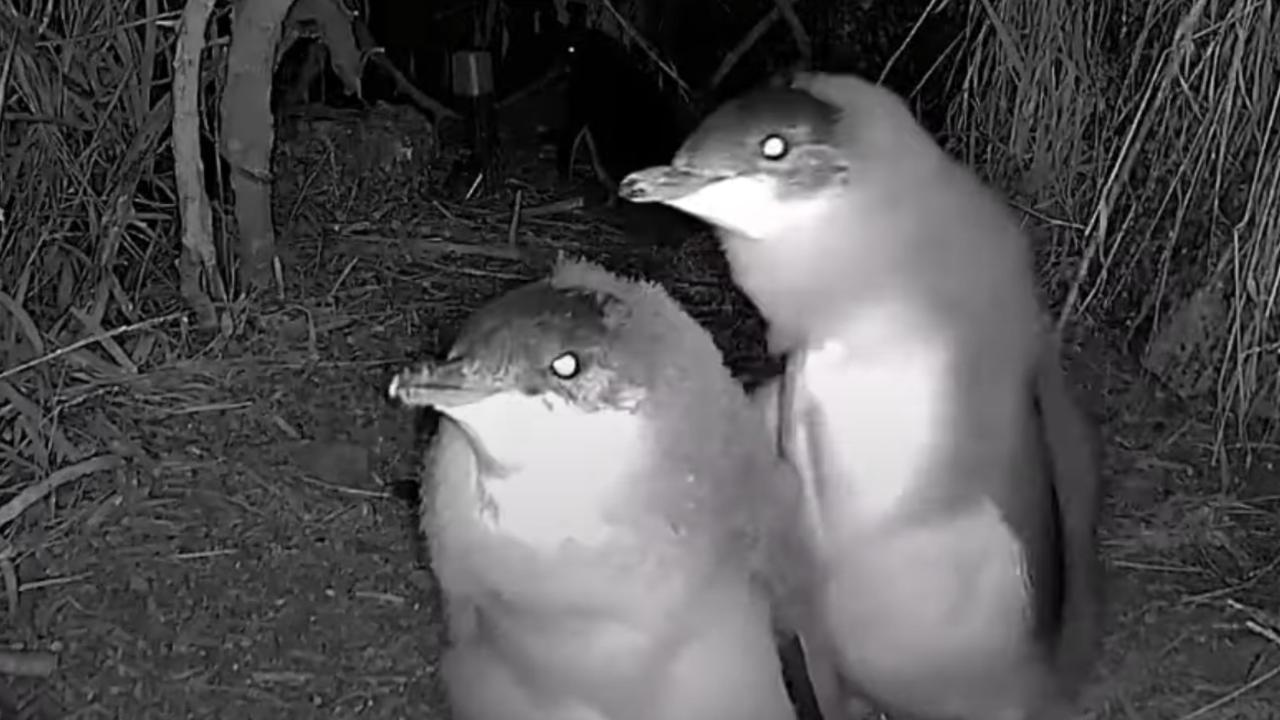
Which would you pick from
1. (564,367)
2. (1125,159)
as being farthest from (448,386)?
(1125,159)

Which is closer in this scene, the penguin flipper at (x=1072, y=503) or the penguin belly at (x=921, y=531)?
the penguin belly at (x=921, y=531)

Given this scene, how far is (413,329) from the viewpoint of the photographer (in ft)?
7.82

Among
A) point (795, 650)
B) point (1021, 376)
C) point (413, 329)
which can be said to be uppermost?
point (1021, 376)

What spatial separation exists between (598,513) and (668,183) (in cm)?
30

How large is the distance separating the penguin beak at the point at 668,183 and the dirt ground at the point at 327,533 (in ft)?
1.61

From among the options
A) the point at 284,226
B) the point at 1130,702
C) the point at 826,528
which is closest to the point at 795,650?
the point at 826,528

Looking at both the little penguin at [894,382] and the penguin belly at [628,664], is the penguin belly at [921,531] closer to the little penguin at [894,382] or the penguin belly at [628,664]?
the little penguin at [894,382]

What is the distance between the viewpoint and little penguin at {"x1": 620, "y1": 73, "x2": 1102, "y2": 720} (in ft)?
4.45

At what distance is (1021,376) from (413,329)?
1104 mm

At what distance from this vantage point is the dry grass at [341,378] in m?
1.72

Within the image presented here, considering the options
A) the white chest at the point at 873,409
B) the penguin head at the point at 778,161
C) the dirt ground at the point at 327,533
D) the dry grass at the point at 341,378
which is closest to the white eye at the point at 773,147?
the penguin head at the point at 778,161

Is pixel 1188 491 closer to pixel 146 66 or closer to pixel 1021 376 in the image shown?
pixel 1021 376

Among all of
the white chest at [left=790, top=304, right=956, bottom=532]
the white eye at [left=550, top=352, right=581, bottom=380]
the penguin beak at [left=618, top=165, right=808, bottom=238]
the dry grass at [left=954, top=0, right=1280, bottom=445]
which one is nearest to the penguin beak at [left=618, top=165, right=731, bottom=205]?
the penguin beak at [left=618, top=165, right=808, bottom=238]

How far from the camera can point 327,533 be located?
1.92m
